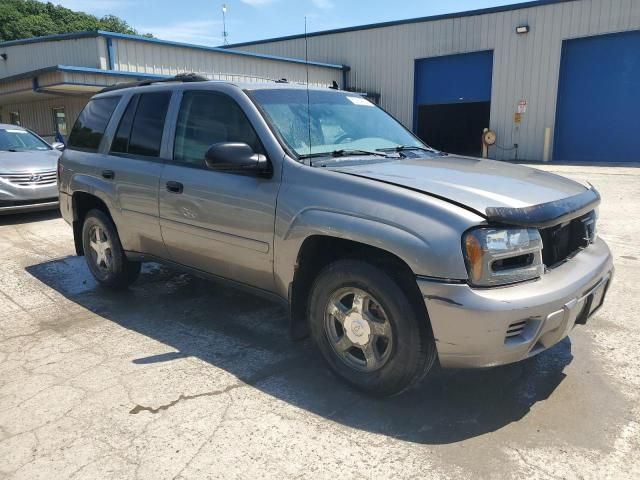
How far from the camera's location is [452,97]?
854 inches

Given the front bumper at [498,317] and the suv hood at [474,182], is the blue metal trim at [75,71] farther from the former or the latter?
the front bumper at [498,317]

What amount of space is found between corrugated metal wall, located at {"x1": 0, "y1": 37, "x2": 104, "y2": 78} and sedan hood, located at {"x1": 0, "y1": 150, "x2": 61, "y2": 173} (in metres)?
7.58

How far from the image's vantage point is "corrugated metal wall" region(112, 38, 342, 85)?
637 inches

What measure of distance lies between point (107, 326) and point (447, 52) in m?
20.2

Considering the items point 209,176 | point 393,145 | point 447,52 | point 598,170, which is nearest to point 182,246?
point 209,176

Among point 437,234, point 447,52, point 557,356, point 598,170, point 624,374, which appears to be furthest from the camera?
point 447,52

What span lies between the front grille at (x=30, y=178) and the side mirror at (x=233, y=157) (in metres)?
6.81

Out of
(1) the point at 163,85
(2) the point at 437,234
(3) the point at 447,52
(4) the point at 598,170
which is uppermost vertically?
(3) the point at 447,52

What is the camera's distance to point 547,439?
2648mm

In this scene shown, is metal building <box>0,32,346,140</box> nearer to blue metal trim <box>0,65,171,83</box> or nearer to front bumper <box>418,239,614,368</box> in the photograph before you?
blue metal trim <box>0,65,171,83</box>

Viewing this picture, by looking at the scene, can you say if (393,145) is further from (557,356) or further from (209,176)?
(557,356)

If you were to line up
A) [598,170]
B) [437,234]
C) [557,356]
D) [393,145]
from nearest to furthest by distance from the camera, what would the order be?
[437,234]
[557,356]
[393,145]
[598,170]

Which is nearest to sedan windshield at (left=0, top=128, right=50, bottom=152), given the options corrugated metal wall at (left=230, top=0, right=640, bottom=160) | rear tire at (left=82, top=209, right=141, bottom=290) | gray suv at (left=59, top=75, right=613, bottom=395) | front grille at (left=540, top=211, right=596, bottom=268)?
rear tire at (left=82, top=209, right=141, bottom=290)

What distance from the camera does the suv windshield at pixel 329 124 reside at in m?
3.53
